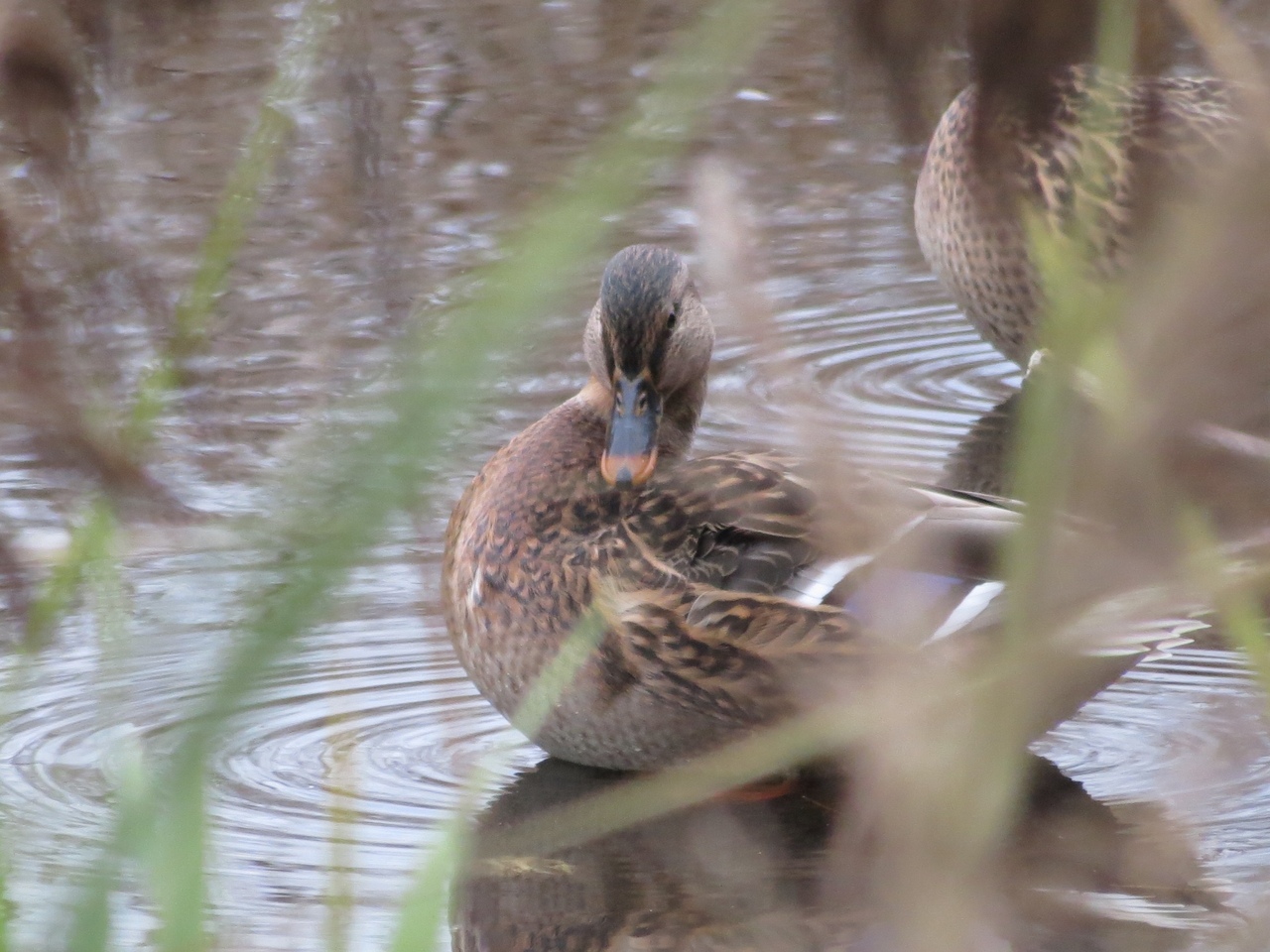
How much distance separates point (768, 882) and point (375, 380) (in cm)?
216

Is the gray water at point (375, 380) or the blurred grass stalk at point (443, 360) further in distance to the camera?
the gray water at point (375, 380)

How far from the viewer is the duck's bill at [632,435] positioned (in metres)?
3.96

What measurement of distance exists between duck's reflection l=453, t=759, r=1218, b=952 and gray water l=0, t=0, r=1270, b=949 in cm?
10

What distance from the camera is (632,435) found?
4.03m

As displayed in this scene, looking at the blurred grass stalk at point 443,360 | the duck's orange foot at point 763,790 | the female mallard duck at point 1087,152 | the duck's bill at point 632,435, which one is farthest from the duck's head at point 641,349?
the blurred grass stalk at point 443,360

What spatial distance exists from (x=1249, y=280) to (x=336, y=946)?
90 centimetres

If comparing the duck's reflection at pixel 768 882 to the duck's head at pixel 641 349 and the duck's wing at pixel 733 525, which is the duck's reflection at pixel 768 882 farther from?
the duck's head at pixel 641 349

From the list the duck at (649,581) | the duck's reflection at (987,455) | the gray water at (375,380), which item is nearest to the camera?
the gray water at (375,380)

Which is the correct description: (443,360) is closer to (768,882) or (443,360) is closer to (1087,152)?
(1087,152)

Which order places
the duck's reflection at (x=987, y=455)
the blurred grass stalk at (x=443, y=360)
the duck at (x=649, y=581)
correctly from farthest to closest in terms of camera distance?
1. the duck's reflection at (x=987, y=455)
2. the duck at (x=649, y=581)
3. the blurred grass stalk at (x=443, y=360)

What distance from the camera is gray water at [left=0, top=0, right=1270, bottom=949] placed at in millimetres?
1369

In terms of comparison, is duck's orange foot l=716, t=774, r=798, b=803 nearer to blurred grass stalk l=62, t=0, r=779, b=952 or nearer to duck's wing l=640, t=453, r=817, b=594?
duck's wing l=640, t=453, r=817, b=594

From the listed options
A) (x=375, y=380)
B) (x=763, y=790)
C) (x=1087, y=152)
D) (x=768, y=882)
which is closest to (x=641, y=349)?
(x=763, y=790)

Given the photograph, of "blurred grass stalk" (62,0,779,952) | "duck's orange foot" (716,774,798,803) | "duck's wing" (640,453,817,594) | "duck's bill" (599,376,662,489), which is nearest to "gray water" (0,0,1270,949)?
"blurred grass stalk" (62,0,779,952)
